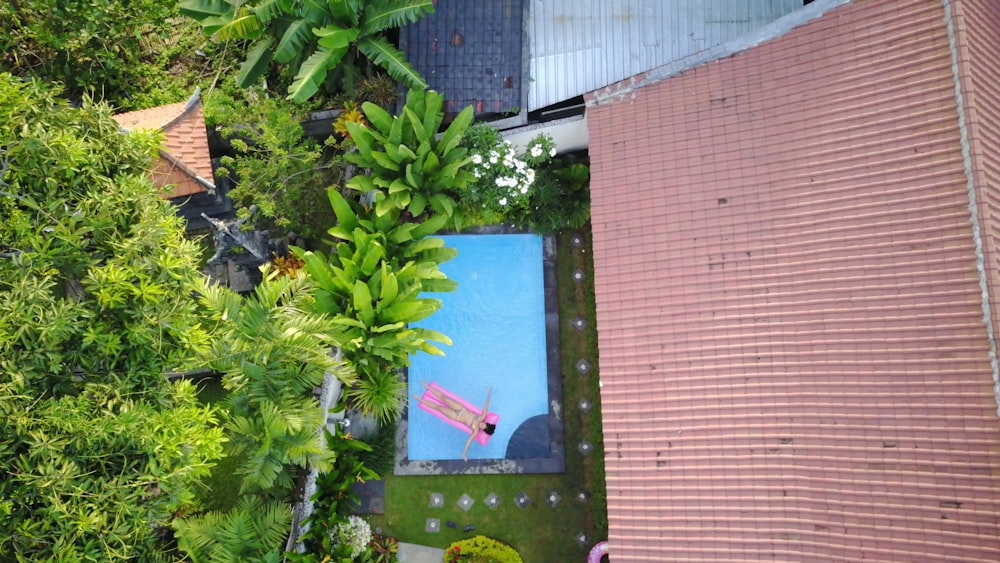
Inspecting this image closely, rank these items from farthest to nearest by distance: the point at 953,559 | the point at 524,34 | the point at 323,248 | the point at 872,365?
the point at 323,248 < the point at 524,34 < the point at 872,365 < the point at 953,559

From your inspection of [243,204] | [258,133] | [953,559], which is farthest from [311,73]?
[953,559]

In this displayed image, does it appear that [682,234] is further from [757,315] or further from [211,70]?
[211,70]

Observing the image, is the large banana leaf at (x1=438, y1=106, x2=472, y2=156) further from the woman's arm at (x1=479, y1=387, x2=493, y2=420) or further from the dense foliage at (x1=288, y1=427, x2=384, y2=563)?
the dense foliage at (x1=288, y1=427, x2=384, y2=563)

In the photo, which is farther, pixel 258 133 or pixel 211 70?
pixel 211 70

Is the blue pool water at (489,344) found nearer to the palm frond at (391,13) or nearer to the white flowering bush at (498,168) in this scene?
the white flowering bush at (498,168)

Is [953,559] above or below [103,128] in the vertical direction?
below

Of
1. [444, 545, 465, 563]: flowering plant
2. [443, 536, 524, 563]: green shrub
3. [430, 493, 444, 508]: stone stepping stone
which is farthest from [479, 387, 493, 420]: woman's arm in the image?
[444, 545, 465, 563]: flowering plant

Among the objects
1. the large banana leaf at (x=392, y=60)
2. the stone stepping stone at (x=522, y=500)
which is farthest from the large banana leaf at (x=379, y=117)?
the stone stepping stone at (x=522, y=500)

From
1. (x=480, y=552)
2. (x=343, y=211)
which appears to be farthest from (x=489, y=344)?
(x=343, y=211)
